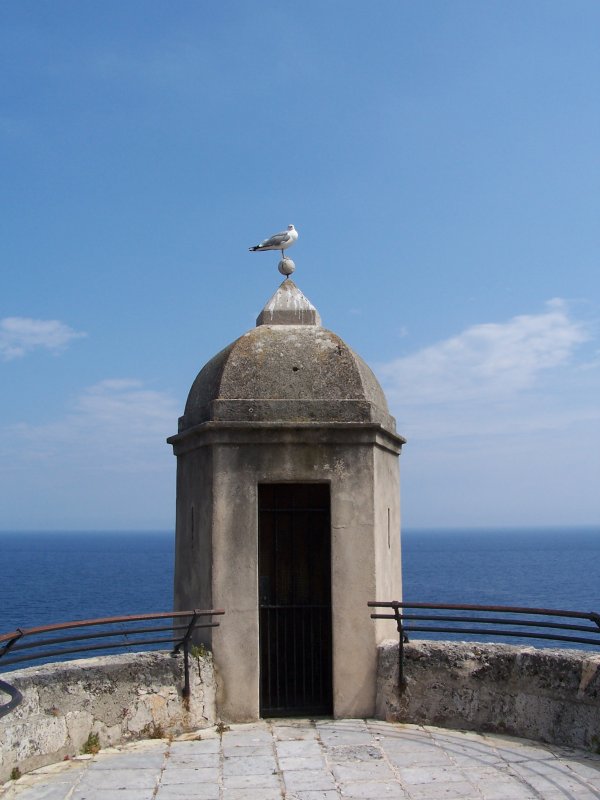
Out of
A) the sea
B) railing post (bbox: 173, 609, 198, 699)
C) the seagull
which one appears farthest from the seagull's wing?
the sea

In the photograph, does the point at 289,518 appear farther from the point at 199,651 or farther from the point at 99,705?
the point at 99,705

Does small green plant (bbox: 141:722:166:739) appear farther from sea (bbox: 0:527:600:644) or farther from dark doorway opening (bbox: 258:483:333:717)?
sea (bbox: 0:527:600:644)

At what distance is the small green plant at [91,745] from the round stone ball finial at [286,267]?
4369mm

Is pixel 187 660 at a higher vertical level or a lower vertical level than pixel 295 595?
lower

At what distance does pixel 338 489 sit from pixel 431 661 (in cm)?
156

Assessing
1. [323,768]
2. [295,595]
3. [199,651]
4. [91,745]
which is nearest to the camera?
[323,768]

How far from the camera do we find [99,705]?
6.09 m

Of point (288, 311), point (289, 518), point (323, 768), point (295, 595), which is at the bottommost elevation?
point (323, 768)

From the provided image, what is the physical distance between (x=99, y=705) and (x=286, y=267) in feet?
13.8

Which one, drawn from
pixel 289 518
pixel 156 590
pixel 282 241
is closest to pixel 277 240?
pixel 282 241

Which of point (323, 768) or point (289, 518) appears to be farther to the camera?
point (289, 518)

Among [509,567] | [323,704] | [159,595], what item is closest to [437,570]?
[509,567]

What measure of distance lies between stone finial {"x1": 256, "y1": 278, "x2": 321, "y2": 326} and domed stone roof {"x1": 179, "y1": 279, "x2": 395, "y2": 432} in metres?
0.07

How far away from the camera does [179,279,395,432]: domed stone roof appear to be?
6953 millimetres
